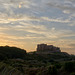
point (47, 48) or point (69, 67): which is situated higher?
point (69, 67)

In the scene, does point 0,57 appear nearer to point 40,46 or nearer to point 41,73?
point 41,73

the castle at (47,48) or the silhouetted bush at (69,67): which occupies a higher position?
the silhouetted bush at (69,67)

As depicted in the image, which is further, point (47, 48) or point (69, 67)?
point (47, 48)

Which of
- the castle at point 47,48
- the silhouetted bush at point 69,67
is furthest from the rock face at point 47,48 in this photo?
the silhouetted bush at point 69,67

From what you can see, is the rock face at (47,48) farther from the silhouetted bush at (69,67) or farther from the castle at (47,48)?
the silhouetted bush at (69,67)

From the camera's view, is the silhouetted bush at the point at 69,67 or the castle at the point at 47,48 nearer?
the silhouetted bush at the point at 69,67

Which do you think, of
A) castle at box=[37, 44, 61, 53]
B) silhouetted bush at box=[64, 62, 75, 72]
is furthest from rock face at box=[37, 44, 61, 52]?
silhouetted bush at box=[64, 62, 75, 72]

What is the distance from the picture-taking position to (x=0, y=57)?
213ft

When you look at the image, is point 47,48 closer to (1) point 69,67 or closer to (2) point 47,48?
(2) point 47,48

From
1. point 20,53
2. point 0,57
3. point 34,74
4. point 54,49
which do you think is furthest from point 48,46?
point 34,74

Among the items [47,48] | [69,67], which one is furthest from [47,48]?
[69,67]

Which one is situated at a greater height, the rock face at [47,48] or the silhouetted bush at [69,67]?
the silhouetted bush at [69,67]

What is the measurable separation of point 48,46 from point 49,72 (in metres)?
131

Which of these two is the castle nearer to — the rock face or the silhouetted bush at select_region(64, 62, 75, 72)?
the rock face
